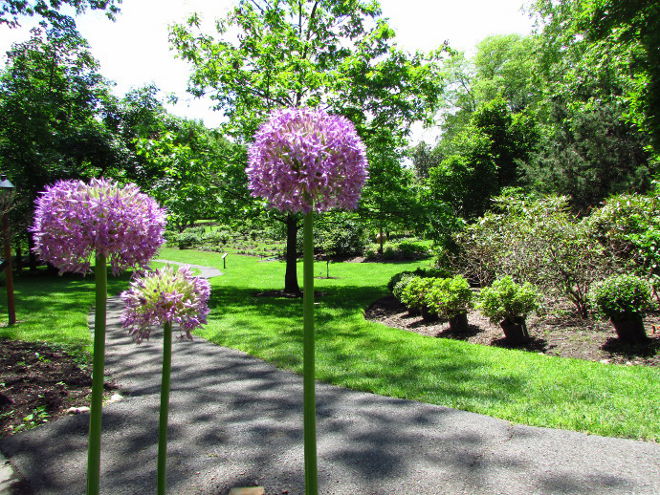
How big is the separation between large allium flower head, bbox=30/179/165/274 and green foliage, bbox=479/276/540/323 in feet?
20.5

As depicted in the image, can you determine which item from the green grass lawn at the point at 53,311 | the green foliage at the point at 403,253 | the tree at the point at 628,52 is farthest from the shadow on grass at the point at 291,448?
the green foliage at the point at 403,253

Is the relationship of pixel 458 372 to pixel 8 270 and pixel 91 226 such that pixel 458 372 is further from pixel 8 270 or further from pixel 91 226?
pixel 8 270

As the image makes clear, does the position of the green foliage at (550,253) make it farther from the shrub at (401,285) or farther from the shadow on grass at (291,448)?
the shadow on grass at (291,448)

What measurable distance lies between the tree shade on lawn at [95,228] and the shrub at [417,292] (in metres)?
7.55

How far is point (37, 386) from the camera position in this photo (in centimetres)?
482

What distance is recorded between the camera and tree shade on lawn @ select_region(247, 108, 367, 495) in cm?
155

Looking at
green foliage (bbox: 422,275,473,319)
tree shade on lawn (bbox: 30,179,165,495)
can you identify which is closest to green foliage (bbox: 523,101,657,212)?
green foliage (bbox: 422,275,473,319)

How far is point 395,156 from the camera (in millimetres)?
11891

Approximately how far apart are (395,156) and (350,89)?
7.30 feet

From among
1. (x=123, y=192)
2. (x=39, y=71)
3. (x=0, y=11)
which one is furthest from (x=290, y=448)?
(x=39, y=71)

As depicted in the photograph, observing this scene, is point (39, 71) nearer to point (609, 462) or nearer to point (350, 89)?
point (350, 89)

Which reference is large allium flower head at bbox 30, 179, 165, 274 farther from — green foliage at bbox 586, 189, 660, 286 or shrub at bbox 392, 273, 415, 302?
shrub at bbox 392, 273, 415, 302

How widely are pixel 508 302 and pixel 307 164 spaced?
20.2 ft

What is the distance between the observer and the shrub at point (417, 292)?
8781 millimetres
